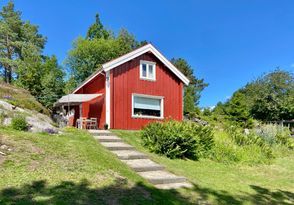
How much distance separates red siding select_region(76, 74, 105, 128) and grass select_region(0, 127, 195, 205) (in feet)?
29.6

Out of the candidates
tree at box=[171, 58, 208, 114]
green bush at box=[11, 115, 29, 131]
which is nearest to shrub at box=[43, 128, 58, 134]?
green bush at box=[11, 115, 29, 131]

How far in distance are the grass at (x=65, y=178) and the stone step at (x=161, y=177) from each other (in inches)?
14.4

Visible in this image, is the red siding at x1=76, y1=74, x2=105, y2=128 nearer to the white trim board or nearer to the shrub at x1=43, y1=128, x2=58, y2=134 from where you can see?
the white trim board

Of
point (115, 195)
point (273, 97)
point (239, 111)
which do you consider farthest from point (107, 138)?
point (239, 111)

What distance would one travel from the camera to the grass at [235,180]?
721 centimetres

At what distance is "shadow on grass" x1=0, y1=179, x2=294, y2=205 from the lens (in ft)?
17.5

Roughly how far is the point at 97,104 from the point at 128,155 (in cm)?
938

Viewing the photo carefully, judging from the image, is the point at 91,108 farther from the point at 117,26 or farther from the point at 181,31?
the point at 117,26

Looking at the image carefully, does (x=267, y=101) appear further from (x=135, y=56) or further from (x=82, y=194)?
(x=82, y=194)

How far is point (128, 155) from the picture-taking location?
396 inches

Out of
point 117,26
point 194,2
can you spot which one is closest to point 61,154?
point 194,2

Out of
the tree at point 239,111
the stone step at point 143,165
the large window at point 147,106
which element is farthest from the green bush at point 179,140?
the tree at point 239,111

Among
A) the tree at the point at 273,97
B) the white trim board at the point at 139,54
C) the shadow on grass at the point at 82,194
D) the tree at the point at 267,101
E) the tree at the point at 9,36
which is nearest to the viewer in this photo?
the shadow on grass at the point at 82,194

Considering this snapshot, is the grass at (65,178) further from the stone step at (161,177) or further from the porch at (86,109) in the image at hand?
the porch at (86,109)
